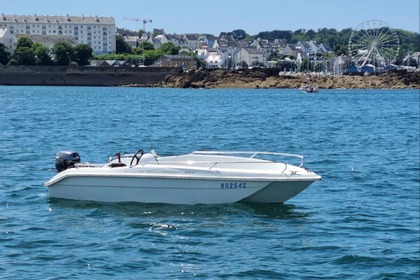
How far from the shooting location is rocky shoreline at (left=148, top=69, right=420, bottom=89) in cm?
14800

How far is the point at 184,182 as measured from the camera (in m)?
17.5

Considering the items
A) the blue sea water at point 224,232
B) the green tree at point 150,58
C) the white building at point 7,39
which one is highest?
the white building at point 7,39

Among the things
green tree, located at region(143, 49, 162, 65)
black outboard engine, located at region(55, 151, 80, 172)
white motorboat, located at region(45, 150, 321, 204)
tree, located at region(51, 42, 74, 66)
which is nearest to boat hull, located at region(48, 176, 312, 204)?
white motorboat, located at region(45, 150, 321, 204)

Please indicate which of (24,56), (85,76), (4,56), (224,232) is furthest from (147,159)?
(4,56)

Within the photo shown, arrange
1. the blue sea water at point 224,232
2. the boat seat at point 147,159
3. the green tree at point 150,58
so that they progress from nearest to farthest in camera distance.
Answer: the blue sea water at point 224,232 < the boat seat at point 147,159 < the green tree at point 150,58

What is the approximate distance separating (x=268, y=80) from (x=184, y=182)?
135305 mm

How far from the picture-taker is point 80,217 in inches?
656

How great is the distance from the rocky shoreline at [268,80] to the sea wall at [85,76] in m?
2.54

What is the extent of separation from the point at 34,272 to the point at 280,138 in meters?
28.7

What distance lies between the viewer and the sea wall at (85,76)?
489 feet

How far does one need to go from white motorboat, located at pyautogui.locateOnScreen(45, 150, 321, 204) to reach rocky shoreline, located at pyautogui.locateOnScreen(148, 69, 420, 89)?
128 meters

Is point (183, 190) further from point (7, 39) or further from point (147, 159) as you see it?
point (7, 39)

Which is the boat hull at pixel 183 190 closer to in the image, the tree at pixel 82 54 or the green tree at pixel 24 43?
the tree at pixel 82 54

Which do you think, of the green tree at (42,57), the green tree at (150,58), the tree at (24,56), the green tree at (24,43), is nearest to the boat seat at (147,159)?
the tree at (24,56)
